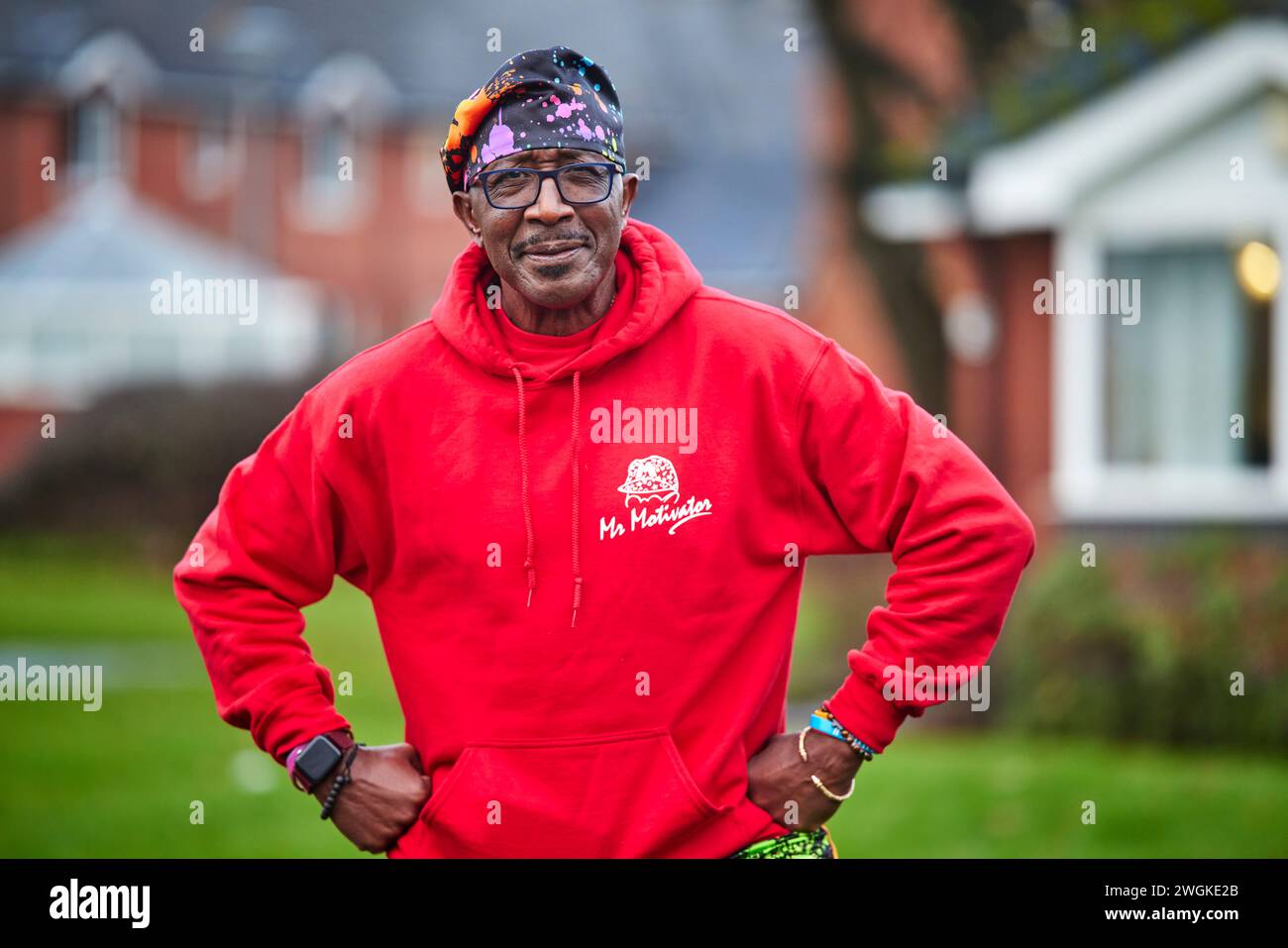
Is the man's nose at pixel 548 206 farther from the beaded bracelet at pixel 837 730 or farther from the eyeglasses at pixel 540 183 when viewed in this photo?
the beaded bracelet at pixel 837 730

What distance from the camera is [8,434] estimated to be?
88.1 feet

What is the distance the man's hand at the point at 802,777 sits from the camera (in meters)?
3.23

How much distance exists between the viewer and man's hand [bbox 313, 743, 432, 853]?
3.29m

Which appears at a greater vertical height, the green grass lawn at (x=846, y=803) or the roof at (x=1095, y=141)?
the roof at (x=1095, y=141)

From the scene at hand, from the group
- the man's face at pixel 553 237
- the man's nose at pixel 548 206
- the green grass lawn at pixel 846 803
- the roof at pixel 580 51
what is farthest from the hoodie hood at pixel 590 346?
the roof at pixel 580 51

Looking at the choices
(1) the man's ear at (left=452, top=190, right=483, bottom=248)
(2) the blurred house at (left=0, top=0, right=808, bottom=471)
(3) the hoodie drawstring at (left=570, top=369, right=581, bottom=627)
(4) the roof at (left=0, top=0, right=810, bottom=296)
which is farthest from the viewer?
(4) the roof at (left=0, top=0, right=810, bottom=296)

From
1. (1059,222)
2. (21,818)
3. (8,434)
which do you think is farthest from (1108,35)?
(8,434)

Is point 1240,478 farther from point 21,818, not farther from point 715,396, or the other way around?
point 715,396

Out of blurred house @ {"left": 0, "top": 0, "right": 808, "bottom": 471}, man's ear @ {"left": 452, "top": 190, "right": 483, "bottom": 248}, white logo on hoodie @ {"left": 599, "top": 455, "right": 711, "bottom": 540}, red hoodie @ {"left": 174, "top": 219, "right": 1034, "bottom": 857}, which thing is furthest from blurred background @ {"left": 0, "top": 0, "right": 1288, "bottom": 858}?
blurred house @ {"left": 0, "top": 0, "right": 808, "bottom": 471}

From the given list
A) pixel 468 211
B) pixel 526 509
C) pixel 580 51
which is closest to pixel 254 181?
pixel 580 51

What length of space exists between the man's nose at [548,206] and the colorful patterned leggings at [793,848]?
4.37ft

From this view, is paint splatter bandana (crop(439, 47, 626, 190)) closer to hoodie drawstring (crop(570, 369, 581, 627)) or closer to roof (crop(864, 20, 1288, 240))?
hoodie drawstring (crop(570, 369, 581, 627))

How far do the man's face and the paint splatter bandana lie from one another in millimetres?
29

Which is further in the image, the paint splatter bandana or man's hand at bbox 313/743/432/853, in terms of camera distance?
man's hand at bbox 313/743/432/853
